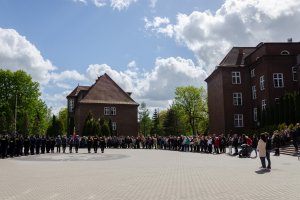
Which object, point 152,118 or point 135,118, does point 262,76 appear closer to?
point 135,118

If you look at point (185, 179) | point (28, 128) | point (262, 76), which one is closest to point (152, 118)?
point (28, 128)

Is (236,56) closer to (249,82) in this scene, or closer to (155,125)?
(249,82)

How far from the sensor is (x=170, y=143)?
4503cm

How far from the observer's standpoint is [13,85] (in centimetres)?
6531

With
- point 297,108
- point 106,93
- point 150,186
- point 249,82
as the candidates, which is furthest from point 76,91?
point 150,186

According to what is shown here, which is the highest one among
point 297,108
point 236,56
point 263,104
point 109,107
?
point 236,56

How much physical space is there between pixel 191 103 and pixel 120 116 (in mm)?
21000

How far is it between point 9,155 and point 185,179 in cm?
1919

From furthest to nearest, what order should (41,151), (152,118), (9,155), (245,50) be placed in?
(152,118)
(245,50)
(41,151)
(9,155)

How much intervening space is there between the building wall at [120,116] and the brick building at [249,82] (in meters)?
15.7

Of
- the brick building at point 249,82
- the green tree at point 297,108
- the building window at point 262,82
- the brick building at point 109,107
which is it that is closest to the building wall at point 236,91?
the brick building at point 249,82

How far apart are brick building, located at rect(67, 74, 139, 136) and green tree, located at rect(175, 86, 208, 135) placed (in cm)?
1633

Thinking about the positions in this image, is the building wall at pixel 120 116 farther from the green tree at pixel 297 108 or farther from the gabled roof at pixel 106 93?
the green tree at pixel 297 108

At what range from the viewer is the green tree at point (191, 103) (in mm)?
85250
